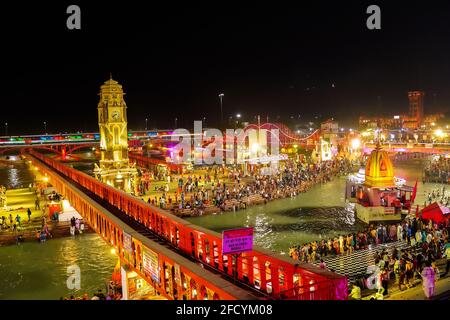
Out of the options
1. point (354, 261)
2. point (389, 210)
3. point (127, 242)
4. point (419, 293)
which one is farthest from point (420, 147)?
point (127, 242)

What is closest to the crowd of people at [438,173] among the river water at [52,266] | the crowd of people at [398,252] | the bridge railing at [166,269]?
the crowd of people at [398,252]

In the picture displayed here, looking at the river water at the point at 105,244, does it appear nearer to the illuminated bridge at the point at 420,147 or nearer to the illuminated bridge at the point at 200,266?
the illuminated bridge at the point at 200,266

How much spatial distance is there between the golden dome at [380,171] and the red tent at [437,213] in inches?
191

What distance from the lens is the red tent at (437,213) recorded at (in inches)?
853

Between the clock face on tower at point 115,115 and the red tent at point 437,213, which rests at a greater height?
the clock face on tower at point 115,115

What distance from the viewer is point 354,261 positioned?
17344mm

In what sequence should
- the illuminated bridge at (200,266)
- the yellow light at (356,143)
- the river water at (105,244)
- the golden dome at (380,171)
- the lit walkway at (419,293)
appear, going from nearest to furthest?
the illuminated bridge at (200,266), the lit walkway at (419,293), the river water at (105,244), the golden dome at (380,171), the yellow light at (356,143)

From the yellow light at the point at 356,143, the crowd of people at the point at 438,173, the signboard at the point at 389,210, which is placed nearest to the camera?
the signboard at the point at 389,210

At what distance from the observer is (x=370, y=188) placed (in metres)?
27.8

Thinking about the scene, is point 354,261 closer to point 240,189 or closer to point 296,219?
A: point 296,219

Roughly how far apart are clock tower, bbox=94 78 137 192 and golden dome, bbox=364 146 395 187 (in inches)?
962

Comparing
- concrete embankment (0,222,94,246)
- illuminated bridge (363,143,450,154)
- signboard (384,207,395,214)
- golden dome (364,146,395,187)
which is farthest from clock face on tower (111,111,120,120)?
illuminated bridge (363,143,450,154)

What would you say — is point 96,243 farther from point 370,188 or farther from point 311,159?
point 311,159
